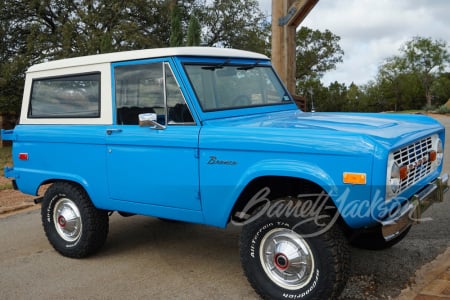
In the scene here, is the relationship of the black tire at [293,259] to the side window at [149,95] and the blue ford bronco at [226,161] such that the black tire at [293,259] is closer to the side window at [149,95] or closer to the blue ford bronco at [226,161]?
the blue ford bronco at [226,161]

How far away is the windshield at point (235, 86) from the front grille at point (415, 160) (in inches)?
57.7

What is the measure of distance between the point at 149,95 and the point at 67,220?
5.26 ft

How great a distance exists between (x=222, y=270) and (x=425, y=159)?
76.9 inches

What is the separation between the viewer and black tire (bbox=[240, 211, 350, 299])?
3041mm

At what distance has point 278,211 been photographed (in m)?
3.21

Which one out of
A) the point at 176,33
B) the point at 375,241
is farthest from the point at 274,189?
the point at 176,33

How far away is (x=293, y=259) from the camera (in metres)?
3.20

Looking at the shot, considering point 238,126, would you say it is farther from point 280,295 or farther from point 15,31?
point 15,31

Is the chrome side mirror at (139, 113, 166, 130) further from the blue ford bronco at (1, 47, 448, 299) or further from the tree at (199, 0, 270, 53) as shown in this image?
the tree at (199, 0, 270, 53)

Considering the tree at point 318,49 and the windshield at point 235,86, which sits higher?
the tree at point 318,49

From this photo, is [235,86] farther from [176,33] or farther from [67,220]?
[176,33]

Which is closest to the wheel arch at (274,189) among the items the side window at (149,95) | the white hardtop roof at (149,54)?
the side window at (149,95)

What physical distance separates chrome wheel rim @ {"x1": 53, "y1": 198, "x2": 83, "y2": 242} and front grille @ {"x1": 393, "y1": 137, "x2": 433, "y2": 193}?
2.99 metres

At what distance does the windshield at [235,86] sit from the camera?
12.4 feet
